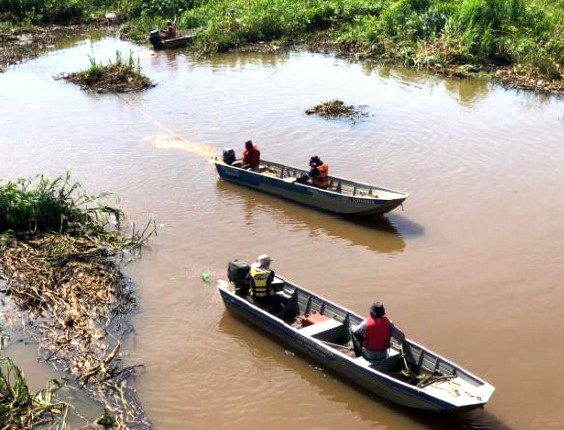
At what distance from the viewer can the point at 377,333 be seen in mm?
9008

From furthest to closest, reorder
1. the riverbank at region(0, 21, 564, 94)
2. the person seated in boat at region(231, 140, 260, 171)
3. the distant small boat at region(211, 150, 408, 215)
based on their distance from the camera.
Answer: the riverbank at region(0, 21, 564, 94) → the person seated in boat at region(231, 140, 260, 171) → the distant small boat at region(211, 150, 408, 215)

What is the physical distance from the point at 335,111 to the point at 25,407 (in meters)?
15.2

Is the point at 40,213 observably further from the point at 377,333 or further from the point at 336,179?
the point at 377,333

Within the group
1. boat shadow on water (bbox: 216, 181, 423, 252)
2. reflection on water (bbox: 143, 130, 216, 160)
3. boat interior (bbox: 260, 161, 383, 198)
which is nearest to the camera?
boat shadow on water (bbox: 216, 181, 423, 252)

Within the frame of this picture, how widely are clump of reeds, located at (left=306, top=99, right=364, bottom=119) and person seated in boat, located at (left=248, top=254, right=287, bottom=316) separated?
455 inches

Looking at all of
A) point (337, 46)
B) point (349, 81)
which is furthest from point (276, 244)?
point (337, 46)

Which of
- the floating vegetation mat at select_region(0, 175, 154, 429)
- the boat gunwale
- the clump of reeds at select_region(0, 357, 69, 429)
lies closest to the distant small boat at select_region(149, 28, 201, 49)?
the boat gunwale

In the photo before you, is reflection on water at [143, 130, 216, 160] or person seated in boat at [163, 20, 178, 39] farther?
person seated in boat at [163, 20, 178, 39]

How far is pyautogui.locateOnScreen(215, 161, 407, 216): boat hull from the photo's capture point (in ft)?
46.2

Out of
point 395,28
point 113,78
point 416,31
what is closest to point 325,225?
point 113,78

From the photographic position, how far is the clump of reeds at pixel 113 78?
25234mm

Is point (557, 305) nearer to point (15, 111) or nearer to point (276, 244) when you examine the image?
point (276, 244)

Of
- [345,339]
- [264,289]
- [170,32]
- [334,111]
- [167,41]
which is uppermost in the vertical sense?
[170,32]

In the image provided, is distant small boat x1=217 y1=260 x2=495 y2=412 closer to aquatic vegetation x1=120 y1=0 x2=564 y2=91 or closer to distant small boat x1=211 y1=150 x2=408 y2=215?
distant small boat x1=211 y1=150 x2=408 y2=215
